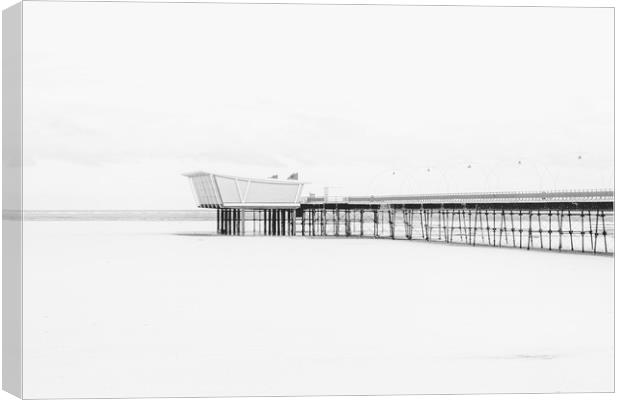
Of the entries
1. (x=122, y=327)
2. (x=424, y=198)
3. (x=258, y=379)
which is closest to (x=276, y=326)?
(x=122, y=327)

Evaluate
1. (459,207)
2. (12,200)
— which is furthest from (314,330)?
(459,207)

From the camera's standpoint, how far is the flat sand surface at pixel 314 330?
8992 mm

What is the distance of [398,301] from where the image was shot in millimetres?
16281

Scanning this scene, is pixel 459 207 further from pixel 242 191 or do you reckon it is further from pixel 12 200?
pixel 12 200

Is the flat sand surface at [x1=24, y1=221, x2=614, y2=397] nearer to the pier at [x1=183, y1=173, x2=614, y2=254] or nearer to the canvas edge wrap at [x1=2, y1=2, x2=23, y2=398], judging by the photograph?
the canvas edge wrap at [x1=2, y1=2, x2=23, y2=398]

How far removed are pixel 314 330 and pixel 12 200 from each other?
5.45 m

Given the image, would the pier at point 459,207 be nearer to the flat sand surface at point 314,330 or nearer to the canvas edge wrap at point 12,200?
the flat sand surface at point 314,330

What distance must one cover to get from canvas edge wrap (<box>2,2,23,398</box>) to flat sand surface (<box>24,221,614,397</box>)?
39 cm

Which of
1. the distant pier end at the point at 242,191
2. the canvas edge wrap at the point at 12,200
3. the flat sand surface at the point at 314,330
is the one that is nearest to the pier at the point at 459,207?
the distant pier end at the point at 242,191

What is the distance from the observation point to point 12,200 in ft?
29.4

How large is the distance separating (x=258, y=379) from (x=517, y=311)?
7138 mm

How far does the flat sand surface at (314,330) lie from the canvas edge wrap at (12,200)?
1.26 ft

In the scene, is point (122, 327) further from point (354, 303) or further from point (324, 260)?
point (324, 260)

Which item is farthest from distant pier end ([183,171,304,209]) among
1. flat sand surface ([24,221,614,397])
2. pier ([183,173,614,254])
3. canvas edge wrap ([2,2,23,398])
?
canvas edge wrap ([2,2,23,398])
